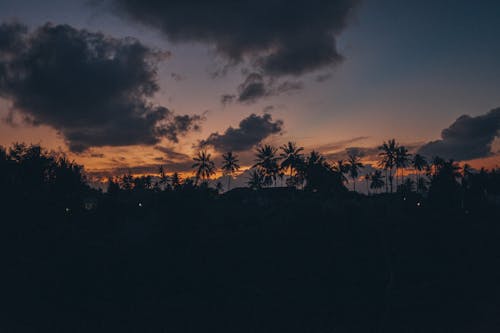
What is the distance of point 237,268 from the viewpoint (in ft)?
93.2

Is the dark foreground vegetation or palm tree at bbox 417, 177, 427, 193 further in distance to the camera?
palm tree at bbox 417, 177, 427, 193

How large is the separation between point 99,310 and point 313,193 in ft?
134

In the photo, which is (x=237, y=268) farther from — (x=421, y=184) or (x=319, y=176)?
(x=421, y=184)

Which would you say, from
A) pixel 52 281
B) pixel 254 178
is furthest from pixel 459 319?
pixel 254 178

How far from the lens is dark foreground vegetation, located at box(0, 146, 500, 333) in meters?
23.3

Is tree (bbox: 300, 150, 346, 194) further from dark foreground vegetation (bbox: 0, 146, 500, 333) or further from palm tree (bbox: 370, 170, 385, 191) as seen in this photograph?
palm tree (bbox: 370, 170, 385, 191)

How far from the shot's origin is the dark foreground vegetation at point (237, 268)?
2334 centimetres

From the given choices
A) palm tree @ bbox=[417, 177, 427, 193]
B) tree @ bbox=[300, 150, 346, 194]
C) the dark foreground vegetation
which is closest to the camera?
the dark foreground vegetation

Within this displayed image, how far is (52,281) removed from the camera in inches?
1084

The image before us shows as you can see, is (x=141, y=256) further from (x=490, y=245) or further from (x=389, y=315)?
(x=490, y=245)

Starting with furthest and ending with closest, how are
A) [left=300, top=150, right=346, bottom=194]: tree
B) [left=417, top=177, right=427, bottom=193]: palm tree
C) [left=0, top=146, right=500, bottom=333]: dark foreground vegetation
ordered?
[left=417, top=177, right=427, bottom=193]: palm tree, [left=300, top=150, right=346, bottom=194]: tree, [left=0, top=146, right=500, bottom=333]: dark foreground vegetation

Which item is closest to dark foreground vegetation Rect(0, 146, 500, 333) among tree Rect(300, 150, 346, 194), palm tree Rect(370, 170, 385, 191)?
tree Rect(300, 150, 346, 194)

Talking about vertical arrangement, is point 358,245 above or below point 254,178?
below

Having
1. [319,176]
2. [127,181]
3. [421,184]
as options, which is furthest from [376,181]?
[127,181]
